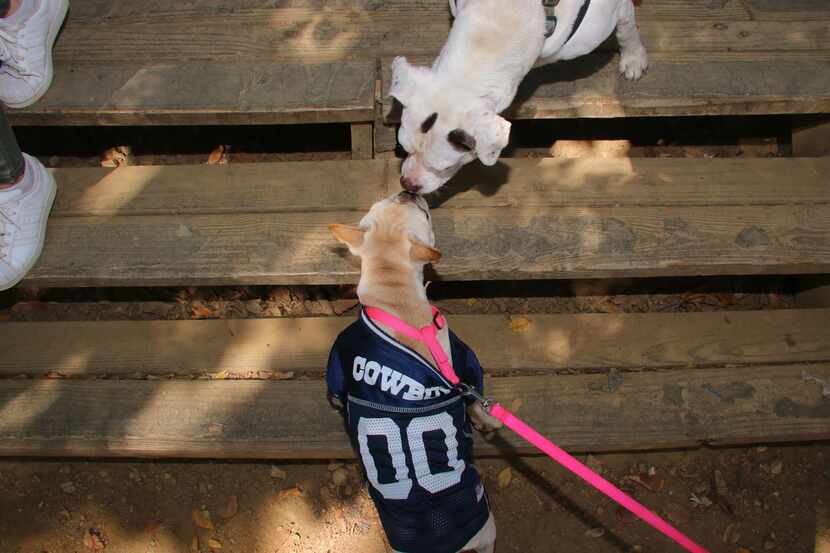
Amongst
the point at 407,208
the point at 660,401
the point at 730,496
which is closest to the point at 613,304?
the point at 660,401

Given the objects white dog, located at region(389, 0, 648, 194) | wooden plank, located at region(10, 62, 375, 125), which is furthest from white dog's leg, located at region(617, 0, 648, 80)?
wooden plank, located at region(10, 62, 375, 125)

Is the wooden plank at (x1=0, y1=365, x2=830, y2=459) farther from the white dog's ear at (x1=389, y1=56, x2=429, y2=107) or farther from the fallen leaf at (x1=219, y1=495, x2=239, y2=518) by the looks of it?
the white dog's ear at (x1=389, y1=56, x2=429, y2=107)

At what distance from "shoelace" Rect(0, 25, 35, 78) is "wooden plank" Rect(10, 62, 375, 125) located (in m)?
0.16

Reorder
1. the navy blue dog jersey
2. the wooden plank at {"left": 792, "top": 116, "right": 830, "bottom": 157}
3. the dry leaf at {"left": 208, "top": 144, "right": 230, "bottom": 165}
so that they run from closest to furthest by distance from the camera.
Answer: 1. the navy blue dog jersey
2. the wooden plank at {"left": 792, "top": 116, "right": 830, "bottom": 157}
3. the dry leaf at {"left": 208, "top": 144, "right": 230, "bottom": 165}

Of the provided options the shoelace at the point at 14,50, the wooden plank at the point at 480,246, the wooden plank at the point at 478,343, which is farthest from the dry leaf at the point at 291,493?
the shoelace at the point at 14,50

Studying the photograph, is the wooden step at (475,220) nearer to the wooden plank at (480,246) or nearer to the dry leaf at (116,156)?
the wooden plank at (480,246)

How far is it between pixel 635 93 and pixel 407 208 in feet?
4.59

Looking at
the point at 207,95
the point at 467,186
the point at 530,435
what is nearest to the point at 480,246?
the point at 467,186

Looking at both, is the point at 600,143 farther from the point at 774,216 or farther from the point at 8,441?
the point at 8,441

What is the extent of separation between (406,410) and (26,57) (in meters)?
2.60

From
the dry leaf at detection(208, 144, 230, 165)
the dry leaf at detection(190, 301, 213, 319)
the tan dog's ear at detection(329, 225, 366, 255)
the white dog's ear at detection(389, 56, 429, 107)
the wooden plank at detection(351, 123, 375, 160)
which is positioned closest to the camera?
the tan dog's ear at detection(329, 225, 366, 255)

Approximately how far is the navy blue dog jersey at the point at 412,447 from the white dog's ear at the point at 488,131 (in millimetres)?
905

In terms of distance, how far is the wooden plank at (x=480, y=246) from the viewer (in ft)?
10.4

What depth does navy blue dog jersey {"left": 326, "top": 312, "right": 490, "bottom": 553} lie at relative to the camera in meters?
2.63
